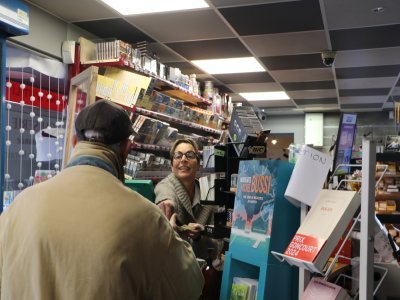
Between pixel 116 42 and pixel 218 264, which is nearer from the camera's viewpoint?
pixel 218 264

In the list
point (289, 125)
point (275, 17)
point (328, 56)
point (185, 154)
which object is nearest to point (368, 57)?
point (328, 56)

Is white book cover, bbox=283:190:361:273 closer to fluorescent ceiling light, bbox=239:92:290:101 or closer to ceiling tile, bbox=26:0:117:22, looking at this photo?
ceiling tile, bbox=26:0:117:22

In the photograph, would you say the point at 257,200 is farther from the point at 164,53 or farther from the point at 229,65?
the point at 229,65

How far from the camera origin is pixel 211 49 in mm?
6039

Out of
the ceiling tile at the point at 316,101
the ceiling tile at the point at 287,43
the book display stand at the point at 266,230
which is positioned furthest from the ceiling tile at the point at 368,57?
the book display stand at the point at 266,230

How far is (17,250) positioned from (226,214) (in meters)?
1.45

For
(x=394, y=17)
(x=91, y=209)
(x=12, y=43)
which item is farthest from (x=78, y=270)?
(x=394, y=17)

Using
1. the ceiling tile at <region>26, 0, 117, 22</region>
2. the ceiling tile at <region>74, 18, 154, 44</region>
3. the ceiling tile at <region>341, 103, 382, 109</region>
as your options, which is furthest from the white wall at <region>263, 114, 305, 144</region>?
the ceiling tile at <region>26, 0, 117, 22</region>

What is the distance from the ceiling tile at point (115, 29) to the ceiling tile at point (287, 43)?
1.36 metres

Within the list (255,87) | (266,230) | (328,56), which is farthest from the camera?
(255,87)

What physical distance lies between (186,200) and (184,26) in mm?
2752

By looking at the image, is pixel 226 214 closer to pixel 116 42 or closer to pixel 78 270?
pixel 78 270

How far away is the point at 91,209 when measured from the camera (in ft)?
4.42

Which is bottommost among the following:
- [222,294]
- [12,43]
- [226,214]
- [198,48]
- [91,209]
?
[222,294]
